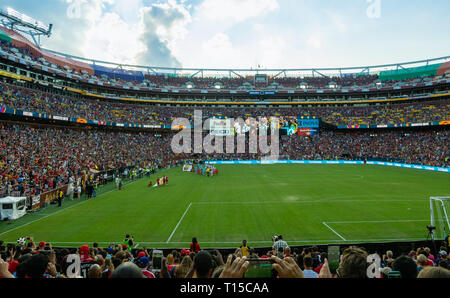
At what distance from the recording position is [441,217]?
15.4 m

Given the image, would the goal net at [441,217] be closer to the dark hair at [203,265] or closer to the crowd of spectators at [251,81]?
the dark hair at [203,265]

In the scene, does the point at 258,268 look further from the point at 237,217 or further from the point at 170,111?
the point at 170,111

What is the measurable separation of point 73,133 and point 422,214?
2013 inches

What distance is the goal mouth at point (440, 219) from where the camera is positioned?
12.7 metres

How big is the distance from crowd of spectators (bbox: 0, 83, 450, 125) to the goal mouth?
159 feet

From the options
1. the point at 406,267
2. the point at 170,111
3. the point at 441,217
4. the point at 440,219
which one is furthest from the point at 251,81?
the point at 406,267

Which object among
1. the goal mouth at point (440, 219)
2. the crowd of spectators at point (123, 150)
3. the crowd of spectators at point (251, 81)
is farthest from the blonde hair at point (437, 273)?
the crowd of spectators at point (251, 81)

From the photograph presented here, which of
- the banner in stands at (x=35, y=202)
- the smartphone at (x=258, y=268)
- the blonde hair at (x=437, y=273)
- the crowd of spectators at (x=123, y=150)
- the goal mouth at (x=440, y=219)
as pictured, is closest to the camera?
the blonde hair at (x=437, y=273)

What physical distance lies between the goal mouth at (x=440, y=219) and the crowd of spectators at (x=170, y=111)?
48.4 m

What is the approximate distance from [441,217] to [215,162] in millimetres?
46589

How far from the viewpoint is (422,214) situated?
55.4ft

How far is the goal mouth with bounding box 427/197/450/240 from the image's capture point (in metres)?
12.7

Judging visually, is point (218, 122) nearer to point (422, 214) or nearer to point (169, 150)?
point (169, 150)
